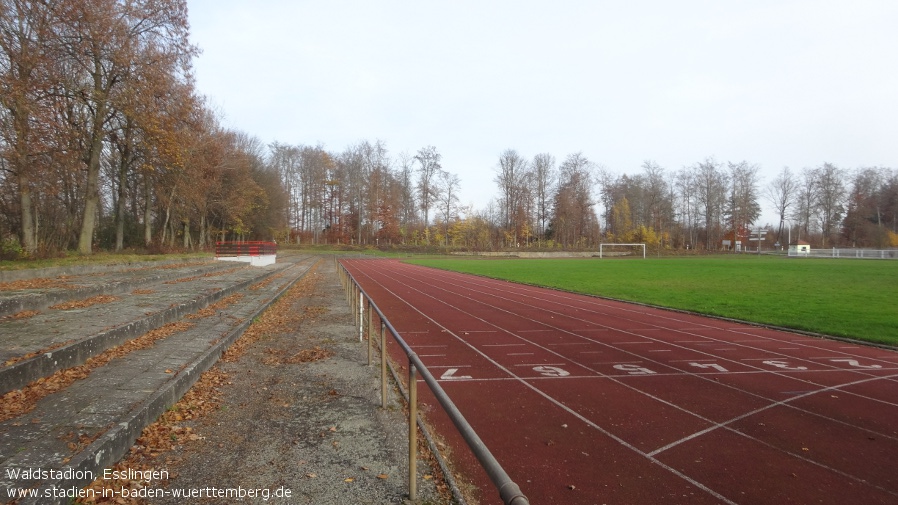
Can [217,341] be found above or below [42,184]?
below

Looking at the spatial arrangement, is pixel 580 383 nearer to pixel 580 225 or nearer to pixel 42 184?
pixel 42 184

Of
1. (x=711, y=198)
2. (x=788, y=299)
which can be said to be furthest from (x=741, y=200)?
(x=788, y=299)

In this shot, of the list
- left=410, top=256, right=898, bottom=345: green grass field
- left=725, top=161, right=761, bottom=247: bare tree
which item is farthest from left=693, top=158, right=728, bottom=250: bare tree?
left=410, top=256, right=898, bottom=345: green grass field

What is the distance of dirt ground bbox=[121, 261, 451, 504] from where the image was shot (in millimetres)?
3232

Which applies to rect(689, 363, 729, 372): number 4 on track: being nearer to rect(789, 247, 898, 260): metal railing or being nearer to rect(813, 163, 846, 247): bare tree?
rect(789, 247, 898, 260): metal railing

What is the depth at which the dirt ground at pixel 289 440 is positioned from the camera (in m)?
3.23

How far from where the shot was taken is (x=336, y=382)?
6.03 meters

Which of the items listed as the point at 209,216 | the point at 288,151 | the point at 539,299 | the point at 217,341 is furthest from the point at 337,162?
the point at 217,341

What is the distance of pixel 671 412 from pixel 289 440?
4.35m

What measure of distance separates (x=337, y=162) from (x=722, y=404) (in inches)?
3094

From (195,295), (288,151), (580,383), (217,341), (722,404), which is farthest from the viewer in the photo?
(288,151)

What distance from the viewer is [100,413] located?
386 centimetres

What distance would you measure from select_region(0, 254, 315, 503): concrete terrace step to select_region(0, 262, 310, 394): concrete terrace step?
350 mm

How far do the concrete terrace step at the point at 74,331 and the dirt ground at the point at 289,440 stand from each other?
4.63 ft
